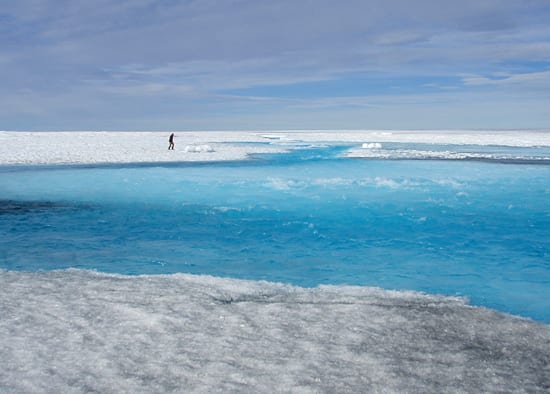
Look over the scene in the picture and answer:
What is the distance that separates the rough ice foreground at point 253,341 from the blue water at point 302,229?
0.95m

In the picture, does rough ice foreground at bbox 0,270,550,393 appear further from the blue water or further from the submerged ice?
the blue water

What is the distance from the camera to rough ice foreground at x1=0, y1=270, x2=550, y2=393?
345 centimetres

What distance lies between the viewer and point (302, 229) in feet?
30.3

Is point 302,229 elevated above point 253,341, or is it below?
above

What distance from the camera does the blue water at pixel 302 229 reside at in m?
6.52

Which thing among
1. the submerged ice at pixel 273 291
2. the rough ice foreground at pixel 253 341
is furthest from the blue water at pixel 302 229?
the rough ice foreground at pixel 253 341

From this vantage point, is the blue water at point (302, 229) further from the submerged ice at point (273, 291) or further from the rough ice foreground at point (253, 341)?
the rough ice foreground at point (253, 341)

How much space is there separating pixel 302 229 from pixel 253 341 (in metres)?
5.22

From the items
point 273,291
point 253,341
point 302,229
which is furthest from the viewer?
point 302,229

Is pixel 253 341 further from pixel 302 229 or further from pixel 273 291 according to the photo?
pixel 302 229

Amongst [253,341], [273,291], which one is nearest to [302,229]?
[273,291]

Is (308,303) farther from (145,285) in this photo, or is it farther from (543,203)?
(543,203)

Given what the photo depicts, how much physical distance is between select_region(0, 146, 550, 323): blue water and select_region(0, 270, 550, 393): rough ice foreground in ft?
3.10

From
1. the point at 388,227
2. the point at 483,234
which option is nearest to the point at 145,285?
the point at 388,227
